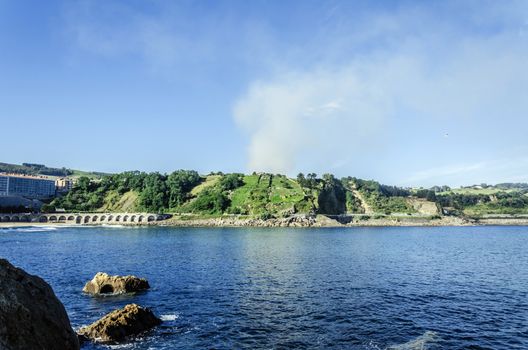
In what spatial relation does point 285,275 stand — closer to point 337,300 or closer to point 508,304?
point 337,300

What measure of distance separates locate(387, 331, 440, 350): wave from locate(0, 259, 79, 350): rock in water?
25736 millimetres

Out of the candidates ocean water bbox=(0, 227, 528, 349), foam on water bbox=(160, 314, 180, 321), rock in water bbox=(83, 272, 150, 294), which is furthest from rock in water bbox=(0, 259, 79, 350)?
rock in water bbox=(83, 272, 150, 294)

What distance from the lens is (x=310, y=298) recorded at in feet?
163

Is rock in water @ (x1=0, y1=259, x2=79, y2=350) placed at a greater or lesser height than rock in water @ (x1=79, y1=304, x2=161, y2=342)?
greater

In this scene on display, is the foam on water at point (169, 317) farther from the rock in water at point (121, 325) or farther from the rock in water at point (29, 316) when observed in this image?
the rock in water at point (29, 316)

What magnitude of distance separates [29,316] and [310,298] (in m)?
36.4

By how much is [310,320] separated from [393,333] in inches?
335

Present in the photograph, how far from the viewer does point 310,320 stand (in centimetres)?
4019

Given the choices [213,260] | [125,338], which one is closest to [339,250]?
[213,260]

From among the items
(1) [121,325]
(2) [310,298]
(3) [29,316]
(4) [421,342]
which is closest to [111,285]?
(1) [121,325]

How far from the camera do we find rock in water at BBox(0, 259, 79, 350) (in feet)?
59.1

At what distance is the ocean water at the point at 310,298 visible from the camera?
115 ft

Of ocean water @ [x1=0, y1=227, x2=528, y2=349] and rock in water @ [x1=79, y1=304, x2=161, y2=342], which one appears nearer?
rock in water @ [x1=79, y1=304, x2=161, y2=342]

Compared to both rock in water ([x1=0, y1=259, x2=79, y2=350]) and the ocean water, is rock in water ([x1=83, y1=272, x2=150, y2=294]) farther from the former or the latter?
rock in water ([x1=0, y1=259, x2=79, y2=350])
